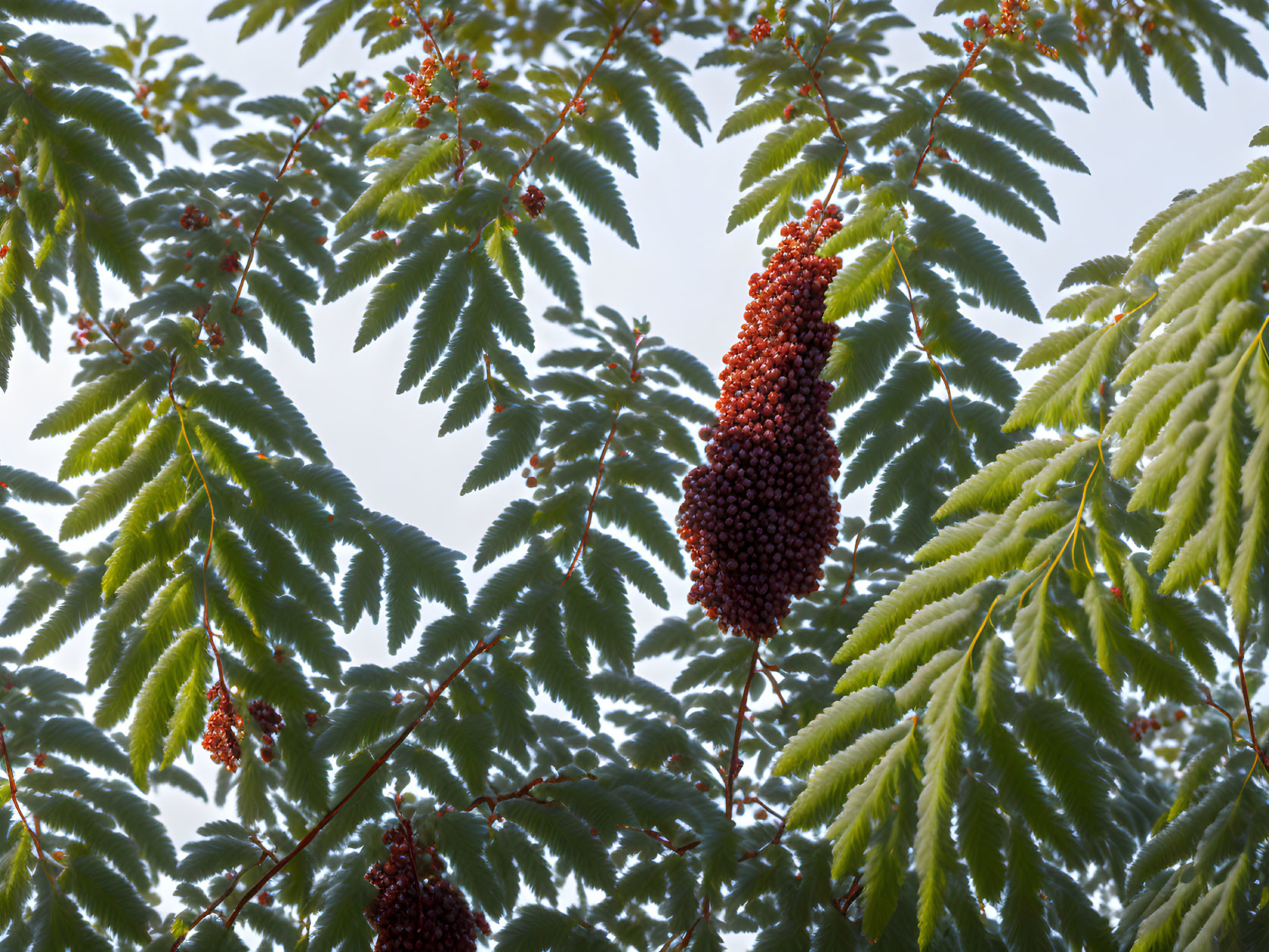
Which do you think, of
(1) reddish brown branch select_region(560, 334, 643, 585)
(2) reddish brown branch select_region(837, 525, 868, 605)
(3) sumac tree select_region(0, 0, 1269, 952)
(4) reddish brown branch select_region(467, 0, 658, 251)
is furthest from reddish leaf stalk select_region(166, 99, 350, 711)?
(2) reddish brown branch select_region(837, 525, 868, 605)

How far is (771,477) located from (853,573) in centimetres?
108

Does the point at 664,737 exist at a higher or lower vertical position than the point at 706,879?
higher

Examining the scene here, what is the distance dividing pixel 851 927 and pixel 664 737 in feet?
3.49

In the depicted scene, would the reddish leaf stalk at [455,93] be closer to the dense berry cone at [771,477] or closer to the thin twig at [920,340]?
the dense berry cone at [771,477]

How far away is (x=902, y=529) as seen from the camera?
11.2 ft

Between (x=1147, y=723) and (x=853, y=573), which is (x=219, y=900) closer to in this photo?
(x=853, y=573)

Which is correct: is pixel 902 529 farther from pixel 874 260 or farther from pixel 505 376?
pixel 505 376

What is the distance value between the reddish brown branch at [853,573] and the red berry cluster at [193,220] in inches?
118

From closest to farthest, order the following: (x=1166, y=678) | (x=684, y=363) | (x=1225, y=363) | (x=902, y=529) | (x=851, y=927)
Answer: (x=1225, y=363) < (x=1166, y=678) < (x=851, y=927) < (x=902, y=529) < (x=684, y=363)

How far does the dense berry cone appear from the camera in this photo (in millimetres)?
3043

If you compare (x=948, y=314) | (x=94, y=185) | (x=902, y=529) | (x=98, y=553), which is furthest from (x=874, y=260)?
(x=98, y=553)

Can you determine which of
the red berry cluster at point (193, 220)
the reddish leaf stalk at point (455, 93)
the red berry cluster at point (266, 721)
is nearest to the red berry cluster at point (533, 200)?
the reddish leaf stalk at point (455, 93)

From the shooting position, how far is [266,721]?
296cm

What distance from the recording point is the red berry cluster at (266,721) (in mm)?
2953
